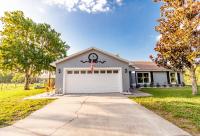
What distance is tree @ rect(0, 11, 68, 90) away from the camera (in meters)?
26.0

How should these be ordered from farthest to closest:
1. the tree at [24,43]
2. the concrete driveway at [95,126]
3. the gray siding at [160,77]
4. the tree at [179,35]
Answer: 1. the gray siding at [160,77]
2. the tree at [24,43]
3. the tree at [179,35]
4. the concrete driveway at [95,126]

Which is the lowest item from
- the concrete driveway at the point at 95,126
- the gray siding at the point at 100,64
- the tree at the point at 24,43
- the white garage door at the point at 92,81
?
the concrete driveway at the point at 95,126

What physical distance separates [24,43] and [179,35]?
73.9 ft

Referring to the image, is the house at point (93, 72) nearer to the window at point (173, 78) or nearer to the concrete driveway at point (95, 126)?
the concrete driveway at point (95, 126)

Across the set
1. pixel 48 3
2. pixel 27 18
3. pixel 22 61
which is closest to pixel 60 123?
pixel 48 3

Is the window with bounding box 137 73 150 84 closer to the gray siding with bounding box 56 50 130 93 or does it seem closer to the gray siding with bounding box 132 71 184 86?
the gray siding with bounding box 132 71 184 86

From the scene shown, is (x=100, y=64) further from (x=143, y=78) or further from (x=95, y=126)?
(x=95, y=126)

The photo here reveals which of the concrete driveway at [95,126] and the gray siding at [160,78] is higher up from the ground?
Result: the gray siding at [160,78]

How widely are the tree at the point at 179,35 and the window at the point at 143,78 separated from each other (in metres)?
9.55

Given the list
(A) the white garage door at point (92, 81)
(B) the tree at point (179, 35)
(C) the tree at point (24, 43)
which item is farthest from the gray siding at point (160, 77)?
(C) the tree at point (24, 43)

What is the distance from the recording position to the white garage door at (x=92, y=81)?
677 inches

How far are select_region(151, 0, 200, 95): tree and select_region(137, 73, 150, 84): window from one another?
9552mm

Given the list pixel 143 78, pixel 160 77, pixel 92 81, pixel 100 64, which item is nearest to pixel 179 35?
pixel 100 64

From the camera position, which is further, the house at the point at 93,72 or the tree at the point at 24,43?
the tree at the point at 24,43
